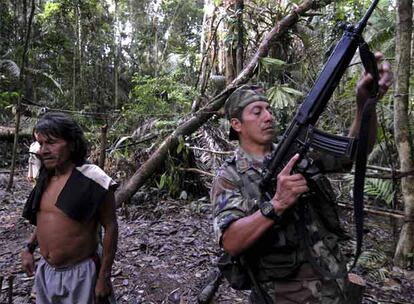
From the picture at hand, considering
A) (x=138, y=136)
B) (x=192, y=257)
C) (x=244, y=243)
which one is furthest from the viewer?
(x=138, y=136)

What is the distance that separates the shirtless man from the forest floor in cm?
91

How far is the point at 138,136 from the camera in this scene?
7559mm

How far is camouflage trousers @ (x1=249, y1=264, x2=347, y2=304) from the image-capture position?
1.74 m

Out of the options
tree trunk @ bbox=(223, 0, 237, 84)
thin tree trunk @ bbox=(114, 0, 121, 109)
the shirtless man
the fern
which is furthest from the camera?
thin tree trunk @ bbox=(114, 0, 121, 109)

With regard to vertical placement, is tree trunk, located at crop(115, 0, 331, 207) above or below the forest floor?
above

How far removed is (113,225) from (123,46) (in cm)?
1623

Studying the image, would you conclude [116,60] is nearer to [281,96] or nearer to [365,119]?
[281,96]

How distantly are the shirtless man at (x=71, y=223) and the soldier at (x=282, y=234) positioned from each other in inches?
34.3

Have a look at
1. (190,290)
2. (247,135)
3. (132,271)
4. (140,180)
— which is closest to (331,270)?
(247,135)

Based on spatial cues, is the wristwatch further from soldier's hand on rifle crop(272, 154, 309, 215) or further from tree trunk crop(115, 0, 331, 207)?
tree trunk crop(115, 0, 331, 207)

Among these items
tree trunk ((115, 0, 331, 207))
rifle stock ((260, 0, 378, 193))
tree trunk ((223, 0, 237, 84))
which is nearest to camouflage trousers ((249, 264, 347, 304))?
rifle stock ((260, 0, 378, 193))

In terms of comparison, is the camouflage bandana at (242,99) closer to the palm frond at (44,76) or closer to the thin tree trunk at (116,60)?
the palm frond at (44,76)

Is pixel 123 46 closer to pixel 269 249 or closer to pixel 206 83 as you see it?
pixel 206 83

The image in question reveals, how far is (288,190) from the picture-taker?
5.26ft
